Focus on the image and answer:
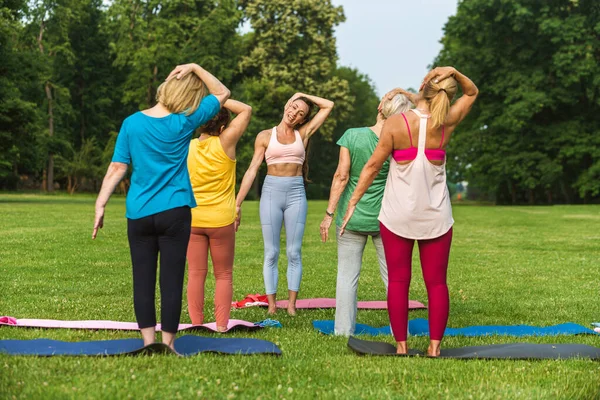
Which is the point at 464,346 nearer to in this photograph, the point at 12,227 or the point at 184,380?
the point at 184,380

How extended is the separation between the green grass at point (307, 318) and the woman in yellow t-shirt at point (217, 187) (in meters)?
0.84

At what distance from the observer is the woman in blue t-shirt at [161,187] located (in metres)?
5.46

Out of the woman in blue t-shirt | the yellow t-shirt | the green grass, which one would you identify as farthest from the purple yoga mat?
the woman in blue t-shirt

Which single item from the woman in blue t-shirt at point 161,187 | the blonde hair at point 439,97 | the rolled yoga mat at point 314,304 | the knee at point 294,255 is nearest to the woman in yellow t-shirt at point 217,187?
the woman in blue t-shirt at point 161,187

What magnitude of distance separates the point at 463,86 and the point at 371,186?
4.87ft

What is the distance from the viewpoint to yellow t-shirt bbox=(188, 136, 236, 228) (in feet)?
22.3

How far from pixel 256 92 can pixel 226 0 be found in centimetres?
650

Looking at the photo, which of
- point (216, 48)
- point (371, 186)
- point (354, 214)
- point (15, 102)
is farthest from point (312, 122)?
point (216, 48)

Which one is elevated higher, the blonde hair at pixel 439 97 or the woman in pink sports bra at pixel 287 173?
the blonde hair at pixel 439 97

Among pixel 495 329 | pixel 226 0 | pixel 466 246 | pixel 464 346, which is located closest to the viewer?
pixel 464 346

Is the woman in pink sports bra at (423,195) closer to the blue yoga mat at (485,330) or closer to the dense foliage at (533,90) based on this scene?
the blue yoga mat at (485,330)

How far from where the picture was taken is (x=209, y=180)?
6824 mm

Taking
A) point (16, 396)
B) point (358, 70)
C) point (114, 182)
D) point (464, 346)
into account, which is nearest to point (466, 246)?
point (464, 346)

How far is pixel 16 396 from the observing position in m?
4.38
